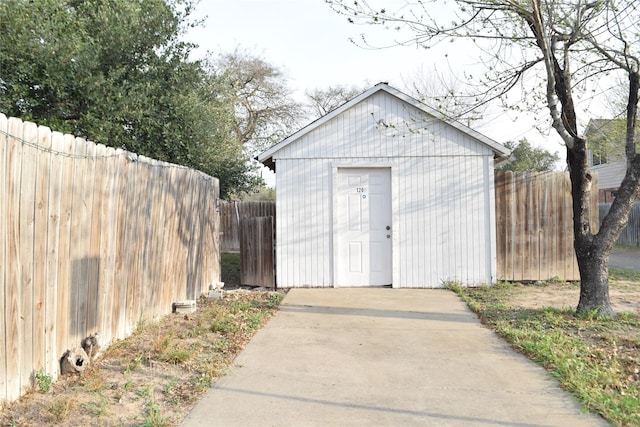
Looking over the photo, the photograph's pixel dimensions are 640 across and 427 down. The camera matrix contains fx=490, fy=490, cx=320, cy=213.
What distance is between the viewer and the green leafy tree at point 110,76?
9.22 meters

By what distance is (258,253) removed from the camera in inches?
389

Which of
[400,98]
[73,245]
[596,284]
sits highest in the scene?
[400,98]

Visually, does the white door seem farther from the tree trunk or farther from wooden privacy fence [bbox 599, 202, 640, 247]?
wooden privacy fence [bbox 599, 202, 640, 247]

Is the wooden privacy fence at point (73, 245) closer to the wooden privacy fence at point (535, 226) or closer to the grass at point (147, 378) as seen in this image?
the grass at point (147, 378)

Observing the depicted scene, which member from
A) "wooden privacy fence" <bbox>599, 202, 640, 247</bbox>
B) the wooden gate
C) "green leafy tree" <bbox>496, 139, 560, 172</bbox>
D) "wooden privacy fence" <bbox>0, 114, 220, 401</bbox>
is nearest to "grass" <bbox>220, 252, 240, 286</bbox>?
the wooden gate

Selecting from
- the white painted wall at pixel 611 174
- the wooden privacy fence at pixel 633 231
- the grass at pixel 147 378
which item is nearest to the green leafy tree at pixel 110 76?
the grass at pixel 147 378

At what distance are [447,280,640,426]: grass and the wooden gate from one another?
12.6 ft

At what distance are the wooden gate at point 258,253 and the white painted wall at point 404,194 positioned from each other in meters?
0.43

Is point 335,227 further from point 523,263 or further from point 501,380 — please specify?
point 501,380

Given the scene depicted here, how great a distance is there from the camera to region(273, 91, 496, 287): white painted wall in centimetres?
931

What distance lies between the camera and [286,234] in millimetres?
9406

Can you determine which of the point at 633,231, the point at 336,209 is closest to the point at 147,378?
the point at 336,209

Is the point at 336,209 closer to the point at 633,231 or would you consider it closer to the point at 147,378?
the point at 147,378

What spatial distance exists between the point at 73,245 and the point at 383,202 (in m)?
6.06
